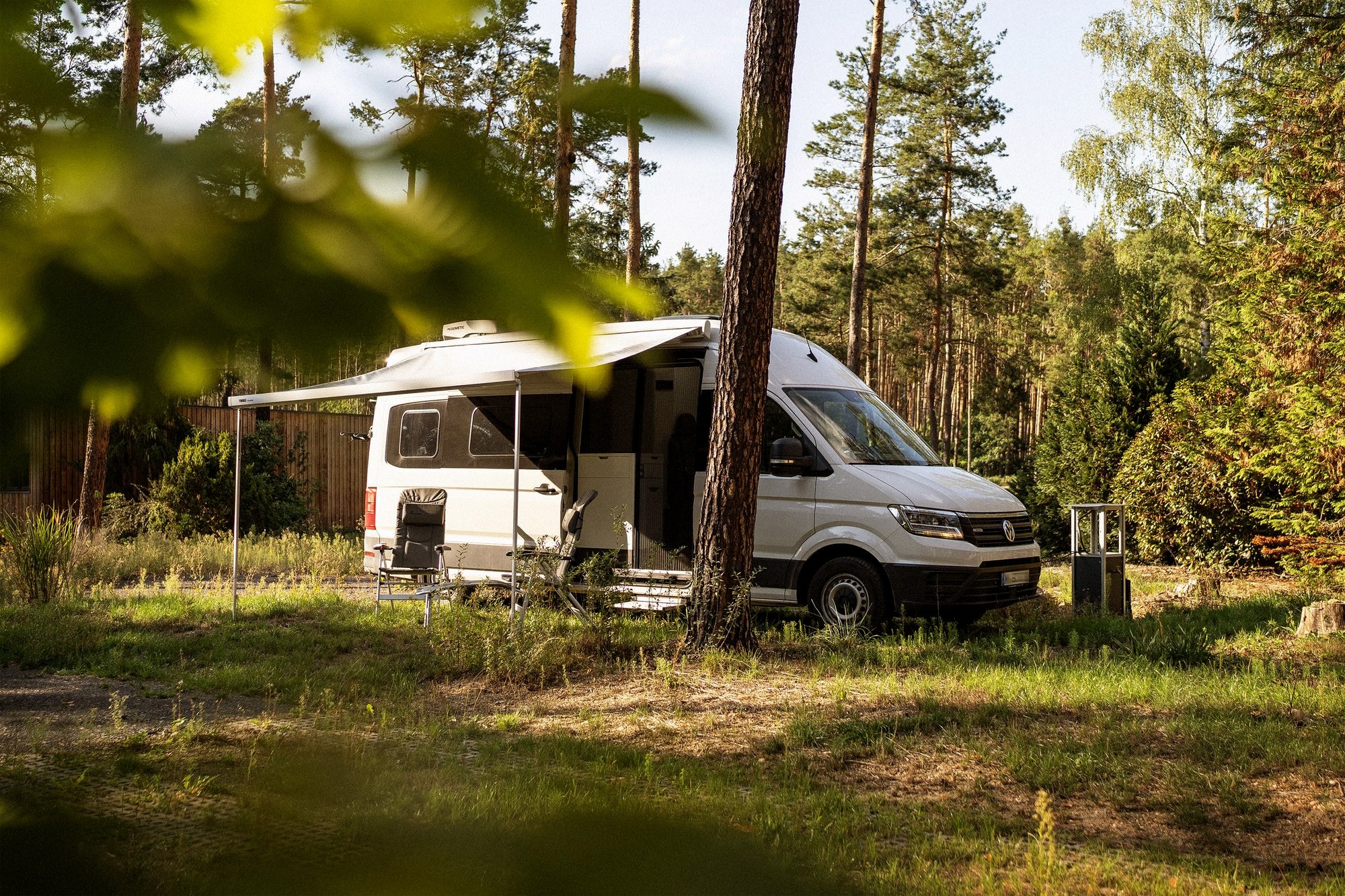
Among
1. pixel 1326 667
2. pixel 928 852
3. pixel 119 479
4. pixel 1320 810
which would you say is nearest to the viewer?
pixel 119 479

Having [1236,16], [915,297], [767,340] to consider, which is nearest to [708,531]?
[767,340]

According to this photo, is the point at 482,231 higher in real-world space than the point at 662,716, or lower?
higher

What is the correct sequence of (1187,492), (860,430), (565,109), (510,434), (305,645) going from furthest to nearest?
(1187,492), (510,434), (860,430), (305,645), (565,109)

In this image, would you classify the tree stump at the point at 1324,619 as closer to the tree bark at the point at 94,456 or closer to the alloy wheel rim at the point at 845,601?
the alloy wheel rim at the point at 845,601

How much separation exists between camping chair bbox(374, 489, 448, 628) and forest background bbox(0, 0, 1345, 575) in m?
3.33

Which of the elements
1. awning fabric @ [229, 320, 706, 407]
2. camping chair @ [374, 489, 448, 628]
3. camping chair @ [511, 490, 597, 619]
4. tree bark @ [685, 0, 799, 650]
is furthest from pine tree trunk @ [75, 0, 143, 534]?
camping chair @ [374, 489, 448, 628]

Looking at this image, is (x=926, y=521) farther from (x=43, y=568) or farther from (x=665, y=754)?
(x=43, y=568)

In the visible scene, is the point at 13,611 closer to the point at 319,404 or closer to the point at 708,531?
the point at 708,531

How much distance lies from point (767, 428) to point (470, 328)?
8.56 m

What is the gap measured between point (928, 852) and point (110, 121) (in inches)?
152

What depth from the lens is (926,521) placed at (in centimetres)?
866

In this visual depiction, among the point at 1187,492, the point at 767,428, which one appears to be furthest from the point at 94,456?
the point at 1187,492

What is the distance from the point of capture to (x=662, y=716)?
6.20 meters

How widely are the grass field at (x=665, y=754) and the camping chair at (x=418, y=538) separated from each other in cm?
62
